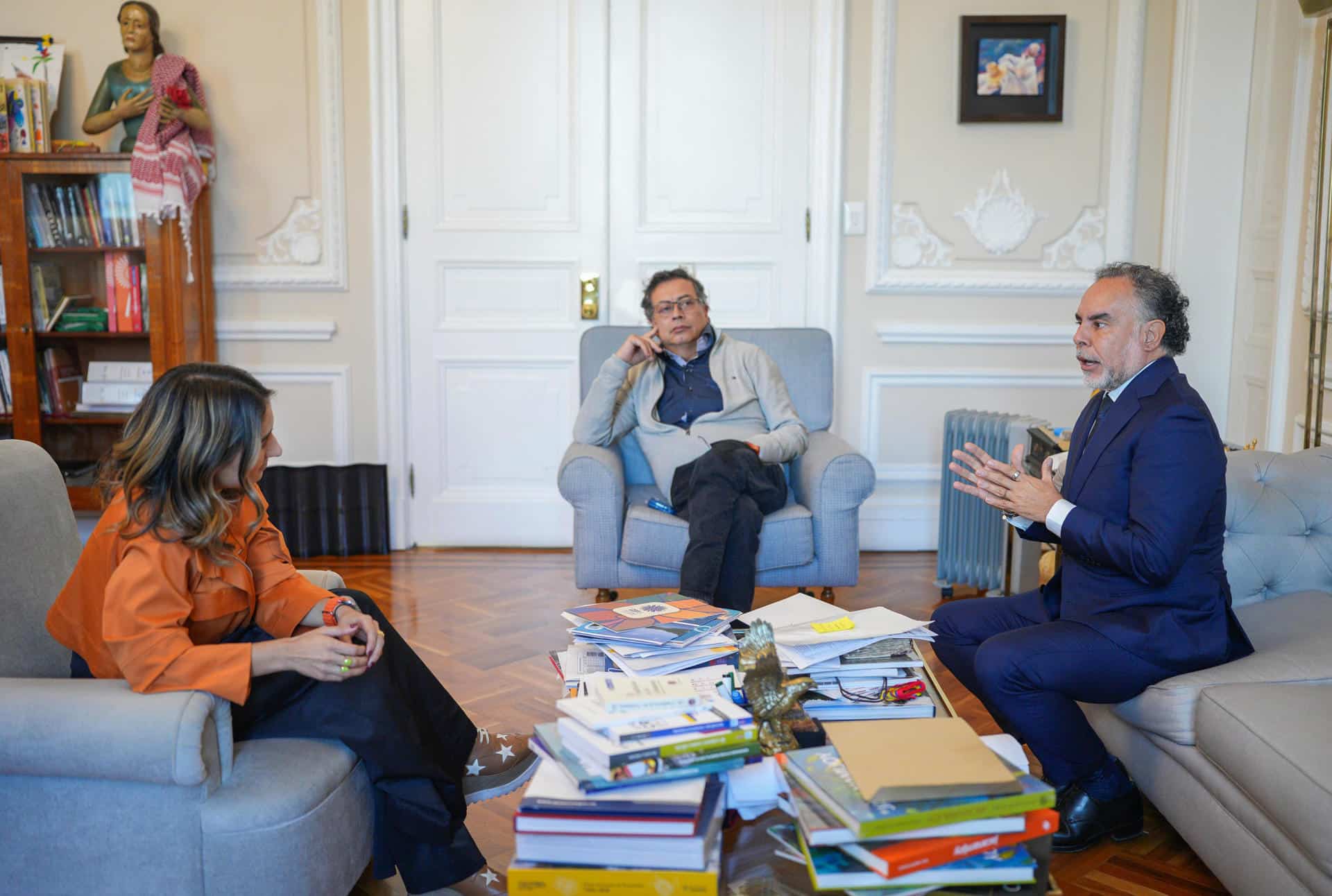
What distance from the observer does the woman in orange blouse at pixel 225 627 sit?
1620 millimetres

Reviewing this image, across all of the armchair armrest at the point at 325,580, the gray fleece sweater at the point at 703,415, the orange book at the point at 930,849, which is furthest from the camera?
the gray fleece sweater at the point at 703,415

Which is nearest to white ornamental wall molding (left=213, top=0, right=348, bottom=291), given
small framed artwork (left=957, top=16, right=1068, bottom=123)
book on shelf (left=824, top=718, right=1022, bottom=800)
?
small framed artwork (left=957, top=16, right=1068, bottom=123)

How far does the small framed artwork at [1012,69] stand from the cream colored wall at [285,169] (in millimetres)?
2292

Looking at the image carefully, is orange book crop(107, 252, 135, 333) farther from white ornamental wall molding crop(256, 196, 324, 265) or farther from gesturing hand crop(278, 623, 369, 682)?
gesturing hand crop(278, 623, 369, 682)

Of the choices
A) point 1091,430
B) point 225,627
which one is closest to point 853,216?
point 1091,430

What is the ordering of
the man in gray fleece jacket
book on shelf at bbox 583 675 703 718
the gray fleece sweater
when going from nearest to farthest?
book on shelf at bbox 583 675 703 718, the man in gray fleece jacket, the gray fleece sweater

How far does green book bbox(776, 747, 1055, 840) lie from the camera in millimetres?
1294

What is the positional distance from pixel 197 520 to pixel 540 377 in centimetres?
288

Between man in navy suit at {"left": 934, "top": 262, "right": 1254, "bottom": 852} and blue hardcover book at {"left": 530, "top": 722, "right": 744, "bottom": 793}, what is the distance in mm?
834

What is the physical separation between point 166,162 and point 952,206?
2.92 m

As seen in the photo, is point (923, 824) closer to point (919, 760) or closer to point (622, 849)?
point (919, 760)

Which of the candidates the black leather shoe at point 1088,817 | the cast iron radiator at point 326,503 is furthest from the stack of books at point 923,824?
the cast iron radiator at point 326,503

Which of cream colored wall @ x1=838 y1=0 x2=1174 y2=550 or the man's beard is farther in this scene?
cream colored wall @ x1=838 y1=0 x2=1174 y2=550

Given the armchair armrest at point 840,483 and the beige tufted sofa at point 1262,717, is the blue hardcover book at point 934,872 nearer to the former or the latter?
the beige tufted sofa at point 1262,717
